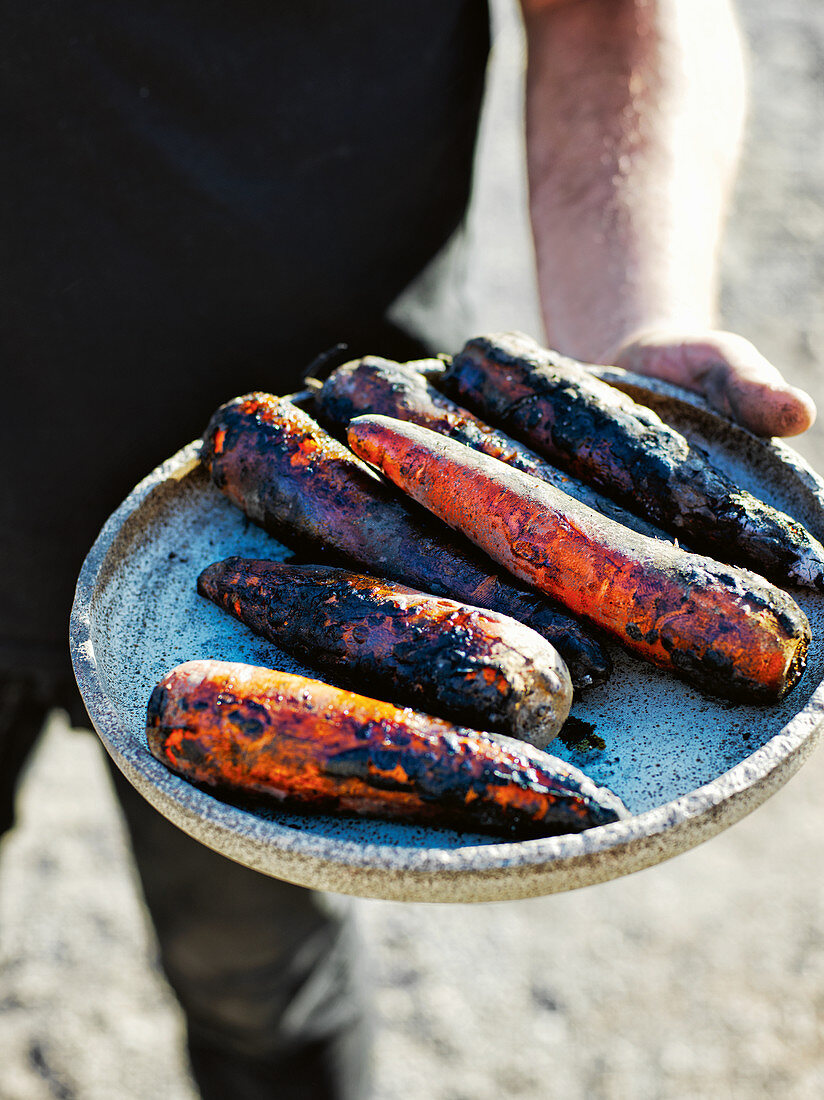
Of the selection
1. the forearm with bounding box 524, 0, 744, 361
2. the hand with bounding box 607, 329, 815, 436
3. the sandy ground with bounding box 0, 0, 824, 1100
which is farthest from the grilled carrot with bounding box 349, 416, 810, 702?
the sandy ground with bounding box 0, 0, 824, 1100

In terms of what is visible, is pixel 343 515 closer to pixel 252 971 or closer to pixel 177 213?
pixel 177 213

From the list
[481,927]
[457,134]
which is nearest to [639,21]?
[457,134]

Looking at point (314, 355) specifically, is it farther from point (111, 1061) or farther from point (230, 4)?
point (111, 1061)

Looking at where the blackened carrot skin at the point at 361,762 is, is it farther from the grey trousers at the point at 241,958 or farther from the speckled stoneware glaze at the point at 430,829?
the grey trousers at the point at 241,958

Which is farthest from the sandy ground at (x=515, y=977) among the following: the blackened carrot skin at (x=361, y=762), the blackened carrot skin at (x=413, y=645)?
the blackened carrot skin at (x=361, y=762)

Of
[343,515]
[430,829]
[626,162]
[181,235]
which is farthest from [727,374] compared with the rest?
[181,235]

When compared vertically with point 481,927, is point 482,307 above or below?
above

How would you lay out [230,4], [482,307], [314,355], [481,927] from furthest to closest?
[482,307] → [481,927] → [314,355] → [230,4]
